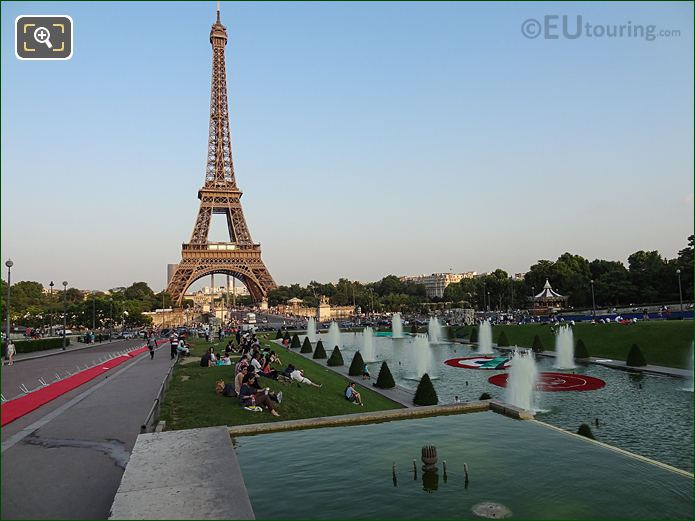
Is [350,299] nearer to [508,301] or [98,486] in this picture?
[508,301]

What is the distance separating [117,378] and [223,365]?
5.20 m

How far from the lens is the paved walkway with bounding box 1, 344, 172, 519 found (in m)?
9.24

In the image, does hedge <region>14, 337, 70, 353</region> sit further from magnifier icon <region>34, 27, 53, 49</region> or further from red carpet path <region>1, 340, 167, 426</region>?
magnifier icon <region>34, 27, 53, 49</region>

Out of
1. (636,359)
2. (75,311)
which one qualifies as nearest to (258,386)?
(636,359)

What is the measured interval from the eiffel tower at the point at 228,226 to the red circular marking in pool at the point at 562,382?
79.0 meters

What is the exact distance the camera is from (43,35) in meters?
8.00

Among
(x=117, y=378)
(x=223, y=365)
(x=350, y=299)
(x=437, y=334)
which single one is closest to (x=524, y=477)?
(x=223, y=365)

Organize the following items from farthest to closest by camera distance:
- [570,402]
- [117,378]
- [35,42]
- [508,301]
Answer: [508,301] < [117,378] < [570,402] < [35,42]

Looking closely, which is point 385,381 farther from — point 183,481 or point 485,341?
point 485,341

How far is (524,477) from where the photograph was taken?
37.4ft

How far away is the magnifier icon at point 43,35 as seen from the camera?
7992 mm

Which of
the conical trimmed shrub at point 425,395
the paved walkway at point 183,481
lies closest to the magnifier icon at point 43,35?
the paved walkway at point 183,481

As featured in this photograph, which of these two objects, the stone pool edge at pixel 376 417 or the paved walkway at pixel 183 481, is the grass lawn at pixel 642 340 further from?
the paved walkway at pixel 183 481

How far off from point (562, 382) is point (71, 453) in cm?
2434
